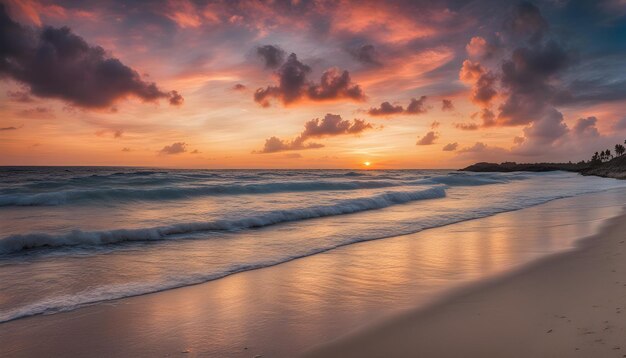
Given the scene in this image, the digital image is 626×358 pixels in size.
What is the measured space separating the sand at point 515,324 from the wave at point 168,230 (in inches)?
305

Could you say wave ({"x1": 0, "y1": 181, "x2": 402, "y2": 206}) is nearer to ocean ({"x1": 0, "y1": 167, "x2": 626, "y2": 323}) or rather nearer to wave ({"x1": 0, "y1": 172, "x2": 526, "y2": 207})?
wave ({"x1": 0, "y1": 172, "x2": 526, "y2": 207})

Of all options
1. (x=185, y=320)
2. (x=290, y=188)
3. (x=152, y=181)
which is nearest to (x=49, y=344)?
(x=185, y=320)

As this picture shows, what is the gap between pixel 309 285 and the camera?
5.65 m

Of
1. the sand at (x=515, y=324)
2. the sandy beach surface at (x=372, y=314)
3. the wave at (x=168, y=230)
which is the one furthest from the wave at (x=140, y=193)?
the sand at (x=515, y=324)

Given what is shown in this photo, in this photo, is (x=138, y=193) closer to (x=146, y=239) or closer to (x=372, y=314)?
(x=146, y=239)

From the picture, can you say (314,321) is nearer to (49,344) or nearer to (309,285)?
(309,285)

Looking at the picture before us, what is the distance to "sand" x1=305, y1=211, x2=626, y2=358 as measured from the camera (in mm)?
3277

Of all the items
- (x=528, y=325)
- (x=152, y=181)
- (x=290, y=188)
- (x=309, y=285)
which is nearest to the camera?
(x=528, y=325)

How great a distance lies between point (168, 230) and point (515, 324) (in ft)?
30.1

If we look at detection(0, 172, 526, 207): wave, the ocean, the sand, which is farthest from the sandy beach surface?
detection(0, 172, 526, 207): wave

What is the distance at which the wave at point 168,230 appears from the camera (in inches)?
344

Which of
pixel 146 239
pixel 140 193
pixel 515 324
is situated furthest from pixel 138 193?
pixel 515 324

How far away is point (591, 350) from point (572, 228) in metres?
8.42

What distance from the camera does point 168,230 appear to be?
1080cm
